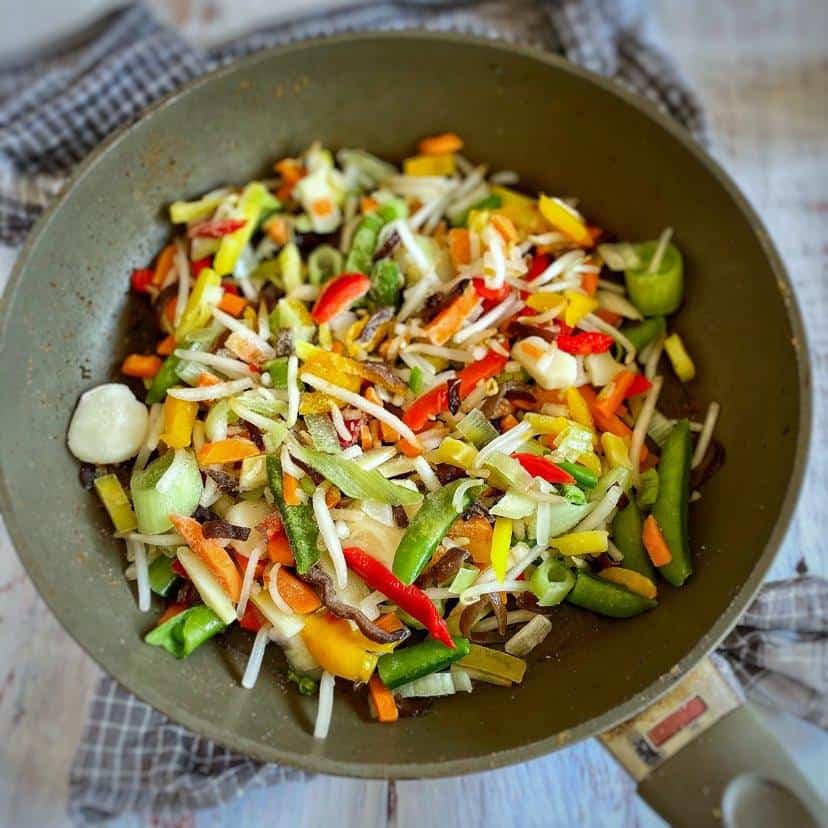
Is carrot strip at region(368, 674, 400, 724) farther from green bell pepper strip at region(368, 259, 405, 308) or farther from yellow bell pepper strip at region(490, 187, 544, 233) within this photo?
yellow bell pepper strip at region(490, 187, 544, 233)

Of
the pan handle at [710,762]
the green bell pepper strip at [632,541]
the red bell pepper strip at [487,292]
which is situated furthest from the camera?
the red bell pepper strip at [487,292]

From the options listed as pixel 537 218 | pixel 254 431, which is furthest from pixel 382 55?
pixel 254 431

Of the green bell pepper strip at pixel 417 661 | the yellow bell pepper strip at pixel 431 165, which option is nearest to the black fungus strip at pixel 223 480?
the green bell pepper strip at pixel 417 661

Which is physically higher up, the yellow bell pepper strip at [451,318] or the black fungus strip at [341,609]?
the yellow bell pepper strip at [451,318]

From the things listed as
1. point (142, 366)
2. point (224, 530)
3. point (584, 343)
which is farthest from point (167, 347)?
point (584, 343)

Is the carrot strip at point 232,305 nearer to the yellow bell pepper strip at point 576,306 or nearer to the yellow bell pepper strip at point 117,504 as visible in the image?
the yellow bell pepper strip at point 117,504

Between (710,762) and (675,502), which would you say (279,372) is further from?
(710,762)

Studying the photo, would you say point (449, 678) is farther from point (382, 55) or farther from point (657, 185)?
point (382, 55)

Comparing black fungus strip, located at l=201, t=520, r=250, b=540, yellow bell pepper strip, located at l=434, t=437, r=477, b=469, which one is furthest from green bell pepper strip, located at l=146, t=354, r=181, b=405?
yellow bell pepper strip, located at l=434, t=437, r=477, b=469
